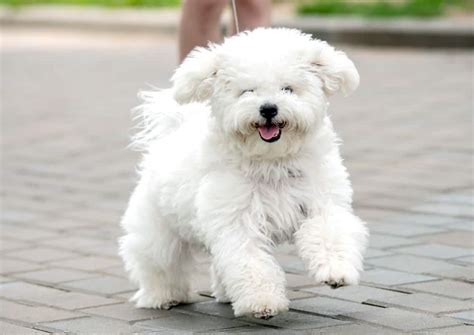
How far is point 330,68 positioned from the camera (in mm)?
4152

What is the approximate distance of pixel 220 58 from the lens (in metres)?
4.14

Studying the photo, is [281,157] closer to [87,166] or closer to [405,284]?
[405,284]

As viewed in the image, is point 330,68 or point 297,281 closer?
point 330,68

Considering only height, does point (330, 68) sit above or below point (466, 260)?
above

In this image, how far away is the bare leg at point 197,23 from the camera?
6.00 meters

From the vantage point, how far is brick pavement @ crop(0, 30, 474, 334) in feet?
14.5

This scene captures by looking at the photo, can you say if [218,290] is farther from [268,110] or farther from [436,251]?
[436,251]

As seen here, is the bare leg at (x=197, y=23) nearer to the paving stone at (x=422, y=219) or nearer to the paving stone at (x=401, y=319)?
the paving stone at (x=422, y=219)

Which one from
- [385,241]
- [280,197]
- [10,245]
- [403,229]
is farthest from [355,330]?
[10,245]

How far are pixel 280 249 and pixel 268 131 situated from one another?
1557 mm

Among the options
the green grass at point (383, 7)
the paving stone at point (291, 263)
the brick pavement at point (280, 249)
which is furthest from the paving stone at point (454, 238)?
the green grass at point (383, 7)

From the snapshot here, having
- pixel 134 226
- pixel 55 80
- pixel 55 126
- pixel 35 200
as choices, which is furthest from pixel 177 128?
pixel 55 80

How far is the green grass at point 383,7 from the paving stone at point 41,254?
29.4 feet

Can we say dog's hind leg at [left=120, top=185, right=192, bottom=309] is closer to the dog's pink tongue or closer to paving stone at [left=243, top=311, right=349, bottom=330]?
paving stone at [left=243, top=311, right=349, bottom=330]
